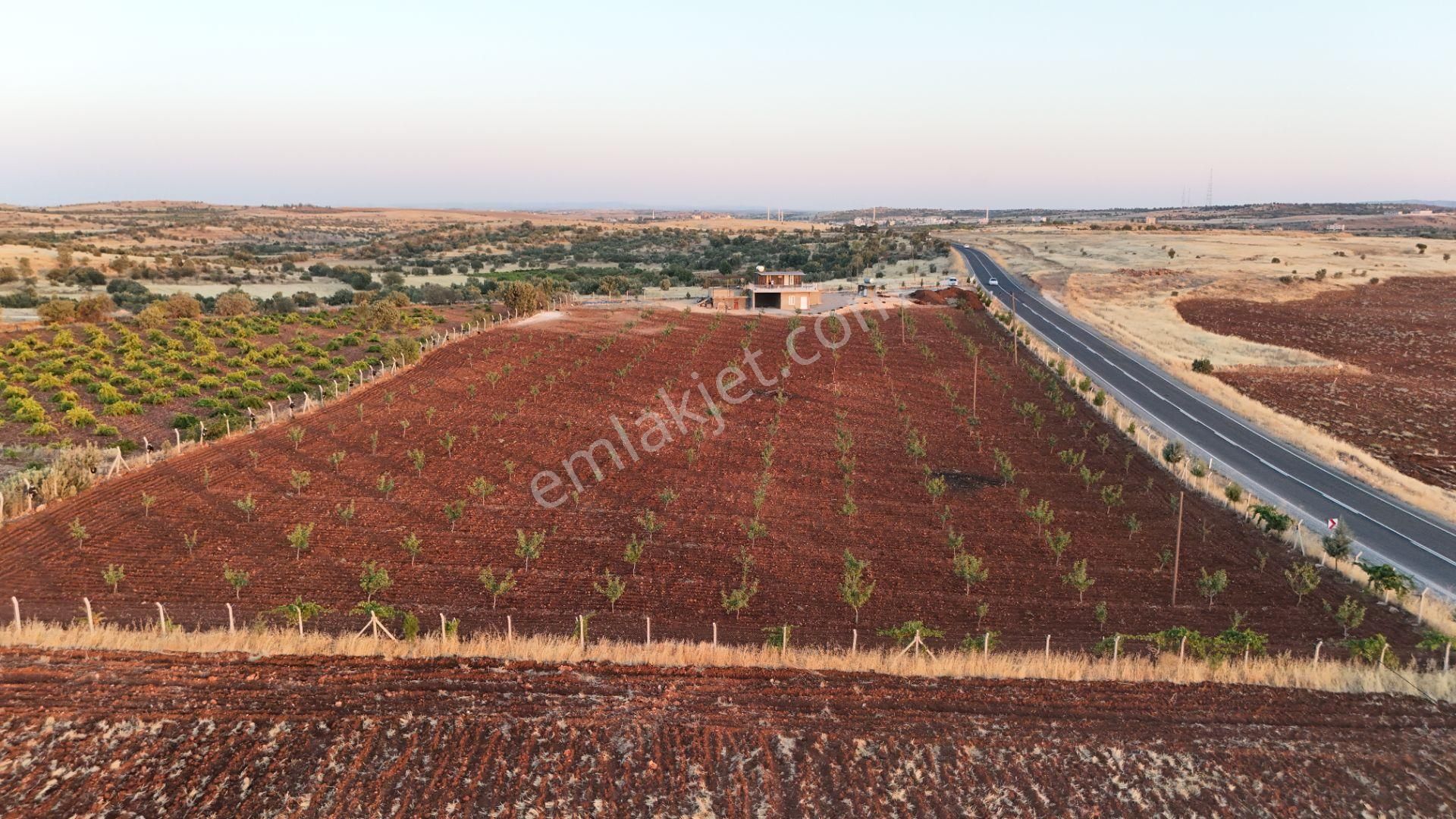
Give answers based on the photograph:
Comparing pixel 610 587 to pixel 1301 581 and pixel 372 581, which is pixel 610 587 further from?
pixel 1301 581

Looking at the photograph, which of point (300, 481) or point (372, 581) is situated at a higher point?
point (300, 481)

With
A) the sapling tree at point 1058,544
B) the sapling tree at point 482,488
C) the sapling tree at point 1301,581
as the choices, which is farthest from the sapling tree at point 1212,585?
the sapling tree at point 482,488

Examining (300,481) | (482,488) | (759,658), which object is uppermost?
(300,481)

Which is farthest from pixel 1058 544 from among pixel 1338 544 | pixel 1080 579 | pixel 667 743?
pixel 667 743

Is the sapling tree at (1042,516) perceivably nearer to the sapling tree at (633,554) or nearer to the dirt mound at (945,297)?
the sapling tree at (633,554)

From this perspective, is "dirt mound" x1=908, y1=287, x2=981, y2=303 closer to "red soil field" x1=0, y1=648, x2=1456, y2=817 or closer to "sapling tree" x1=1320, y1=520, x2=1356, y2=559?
"sapling tree" x1=1320, y1=520, x2=1356, y2=559

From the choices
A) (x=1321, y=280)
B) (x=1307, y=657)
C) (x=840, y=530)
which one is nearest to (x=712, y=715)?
(x=840, y=530)

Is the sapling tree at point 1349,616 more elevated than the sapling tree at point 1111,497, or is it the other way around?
the sapling tree at point 1111,497
